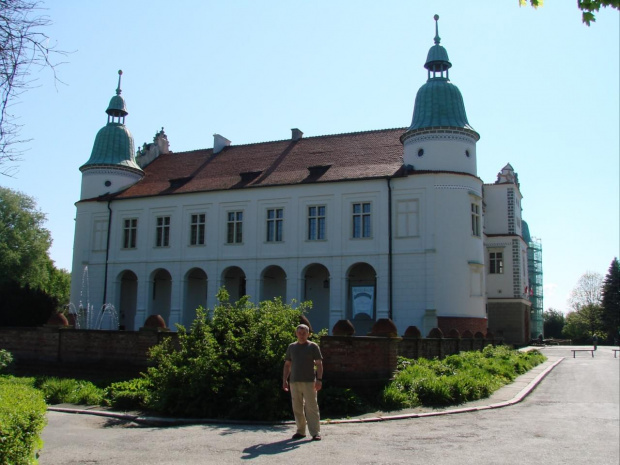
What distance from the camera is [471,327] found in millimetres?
33406

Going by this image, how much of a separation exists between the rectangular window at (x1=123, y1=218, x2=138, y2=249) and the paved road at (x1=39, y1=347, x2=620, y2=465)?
2800 cm

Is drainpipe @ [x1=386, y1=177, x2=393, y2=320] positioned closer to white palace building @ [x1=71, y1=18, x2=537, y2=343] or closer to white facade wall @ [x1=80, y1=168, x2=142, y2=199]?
white palace building @ [x1=71, y1=18, x2=537, y2=343]

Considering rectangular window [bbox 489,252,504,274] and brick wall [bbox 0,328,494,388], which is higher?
rectangular window [bbox 489,252,504,274]

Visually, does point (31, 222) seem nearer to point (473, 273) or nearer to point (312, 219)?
point (312, 219)

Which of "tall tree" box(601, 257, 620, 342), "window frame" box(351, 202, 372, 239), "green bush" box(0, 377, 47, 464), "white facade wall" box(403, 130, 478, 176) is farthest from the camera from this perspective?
"tall tree" box(601, 257, 620, 342)

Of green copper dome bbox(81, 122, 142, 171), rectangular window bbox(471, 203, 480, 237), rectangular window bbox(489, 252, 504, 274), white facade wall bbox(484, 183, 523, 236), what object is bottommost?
rectangular window bbox(489, 252, 504, 274)

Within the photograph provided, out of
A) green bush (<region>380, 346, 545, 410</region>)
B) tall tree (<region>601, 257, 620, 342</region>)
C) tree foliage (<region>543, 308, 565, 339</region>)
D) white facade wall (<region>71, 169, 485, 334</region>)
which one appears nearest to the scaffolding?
tall tree (<region>601, 257, 620, 342</region>)

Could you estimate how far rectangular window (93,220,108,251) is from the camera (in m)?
41.8

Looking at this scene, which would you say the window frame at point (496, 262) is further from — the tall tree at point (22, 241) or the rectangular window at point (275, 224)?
the tall tree at point (22, 241)

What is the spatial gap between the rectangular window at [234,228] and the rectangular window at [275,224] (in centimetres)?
189

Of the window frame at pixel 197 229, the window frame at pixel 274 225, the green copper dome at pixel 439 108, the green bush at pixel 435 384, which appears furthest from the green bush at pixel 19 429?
the window frame at pixel 197 229

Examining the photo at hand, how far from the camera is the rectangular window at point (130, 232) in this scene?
135 ft

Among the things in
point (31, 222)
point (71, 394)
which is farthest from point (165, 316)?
point (71, 394)

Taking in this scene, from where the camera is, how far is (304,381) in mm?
10555
